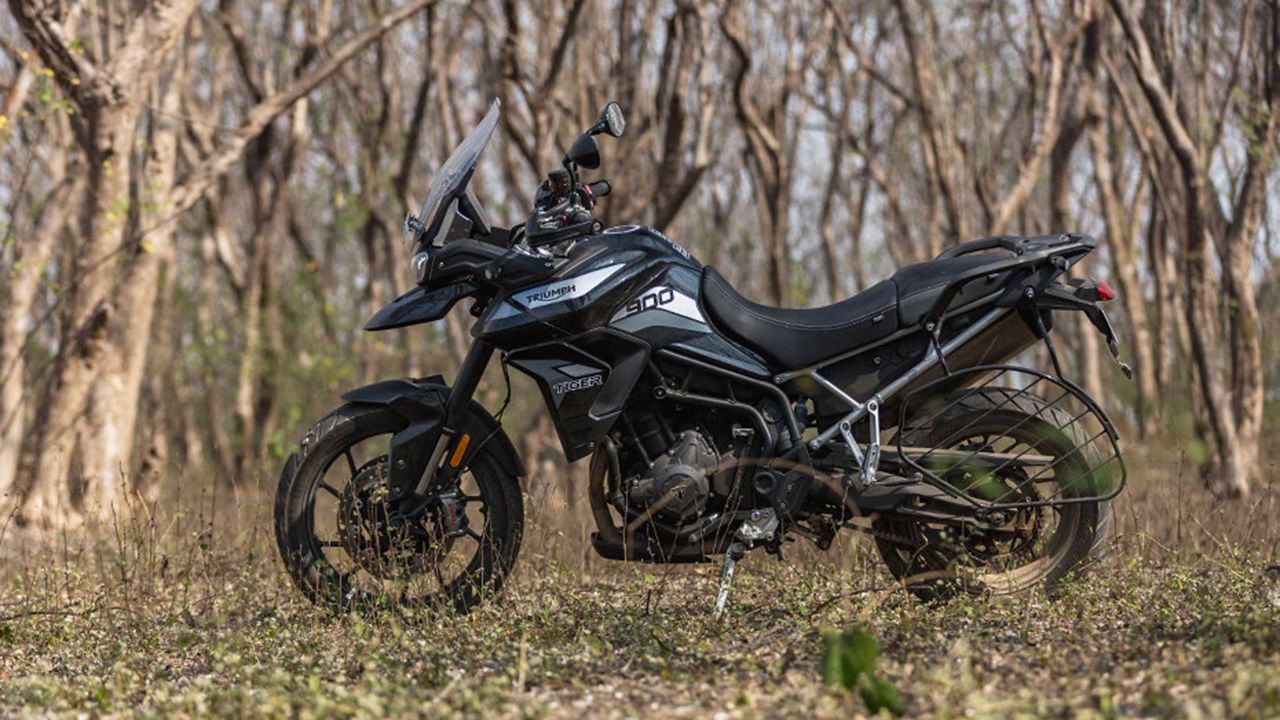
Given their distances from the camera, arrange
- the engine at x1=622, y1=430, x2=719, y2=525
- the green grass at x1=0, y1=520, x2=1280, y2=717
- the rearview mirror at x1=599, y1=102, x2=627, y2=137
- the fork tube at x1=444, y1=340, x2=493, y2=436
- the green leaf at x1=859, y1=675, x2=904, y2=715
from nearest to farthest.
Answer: the green leaf at x1=859, y1=675, x2=904, y2=715 → the green grass at x1=0, y1=520, x2=1280, y2=717 → the engine at x1=622, y1=430, x2=719, y2=525 → the rearview mirror at x1=599, y1=102, x2=627, y2=137 → the fork tube at x1=444, y1=340, x2=493, y2=436

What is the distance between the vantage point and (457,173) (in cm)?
493

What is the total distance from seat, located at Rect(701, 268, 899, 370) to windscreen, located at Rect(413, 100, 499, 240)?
989 millimetres

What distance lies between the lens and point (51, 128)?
41.1 ft

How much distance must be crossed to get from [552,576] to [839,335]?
5.78ft

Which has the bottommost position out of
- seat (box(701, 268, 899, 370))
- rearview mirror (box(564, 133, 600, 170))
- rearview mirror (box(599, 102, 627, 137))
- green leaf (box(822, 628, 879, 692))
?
green leaf (box(822, 628, 879, 692))

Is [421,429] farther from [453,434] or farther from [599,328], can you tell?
[599,328]

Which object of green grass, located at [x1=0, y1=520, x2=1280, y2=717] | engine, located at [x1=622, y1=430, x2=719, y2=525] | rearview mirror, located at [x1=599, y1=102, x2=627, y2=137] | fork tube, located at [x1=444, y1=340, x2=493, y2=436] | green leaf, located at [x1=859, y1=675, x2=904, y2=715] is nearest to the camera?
green leaf, located at [x1=859, y1=675, x2=904, y2=715]

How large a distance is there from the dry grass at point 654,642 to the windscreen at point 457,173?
1.27m

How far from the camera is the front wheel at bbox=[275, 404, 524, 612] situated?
195 inches

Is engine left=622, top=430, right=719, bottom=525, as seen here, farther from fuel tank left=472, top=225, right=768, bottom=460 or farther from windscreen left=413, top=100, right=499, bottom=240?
windscreen left=413, top=100, right=499, bottom=240

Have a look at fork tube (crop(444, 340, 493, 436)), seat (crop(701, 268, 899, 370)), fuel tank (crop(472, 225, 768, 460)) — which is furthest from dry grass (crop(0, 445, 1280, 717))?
seat (crop(701, 268, 899, 370))

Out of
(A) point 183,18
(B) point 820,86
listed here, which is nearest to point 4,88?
(A) point 183,18

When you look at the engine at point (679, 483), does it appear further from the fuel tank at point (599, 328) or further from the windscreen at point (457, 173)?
the windscreen at point (457, 173)

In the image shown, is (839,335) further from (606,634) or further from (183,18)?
(183,18)
